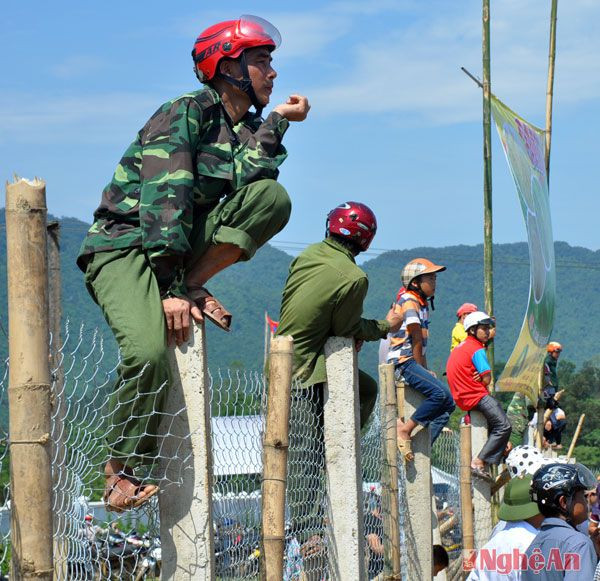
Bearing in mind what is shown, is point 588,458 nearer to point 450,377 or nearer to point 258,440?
point 450,377

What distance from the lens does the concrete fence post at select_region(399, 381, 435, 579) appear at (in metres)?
7.52

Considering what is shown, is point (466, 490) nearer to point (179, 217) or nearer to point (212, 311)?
point (212, 311)

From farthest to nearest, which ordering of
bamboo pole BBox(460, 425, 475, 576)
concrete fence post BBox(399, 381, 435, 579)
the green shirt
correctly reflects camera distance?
bamboo pole BBox(460, 425, 475, 576) → concrete fence post BBox(399, 381, 435, 579) → the green shirt

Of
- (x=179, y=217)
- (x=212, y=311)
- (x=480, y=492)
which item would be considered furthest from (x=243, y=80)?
(x=480, y=492)

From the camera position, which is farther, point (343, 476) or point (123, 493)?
point (343, 476)

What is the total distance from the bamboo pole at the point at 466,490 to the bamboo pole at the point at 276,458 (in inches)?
207

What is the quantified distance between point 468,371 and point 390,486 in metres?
3.36

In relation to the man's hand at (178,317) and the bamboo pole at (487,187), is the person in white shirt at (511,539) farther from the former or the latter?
the bamboo pole at (487,187)

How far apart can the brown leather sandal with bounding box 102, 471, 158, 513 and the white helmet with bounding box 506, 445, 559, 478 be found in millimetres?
3126

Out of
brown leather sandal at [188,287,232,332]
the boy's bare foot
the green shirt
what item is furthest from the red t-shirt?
the boy's bare foot

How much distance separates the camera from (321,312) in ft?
18.6

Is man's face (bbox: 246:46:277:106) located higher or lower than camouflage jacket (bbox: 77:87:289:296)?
higher

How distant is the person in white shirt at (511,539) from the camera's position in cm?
569

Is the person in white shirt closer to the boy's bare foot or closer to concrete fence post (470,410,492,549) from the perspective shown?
the boy's bare foot
